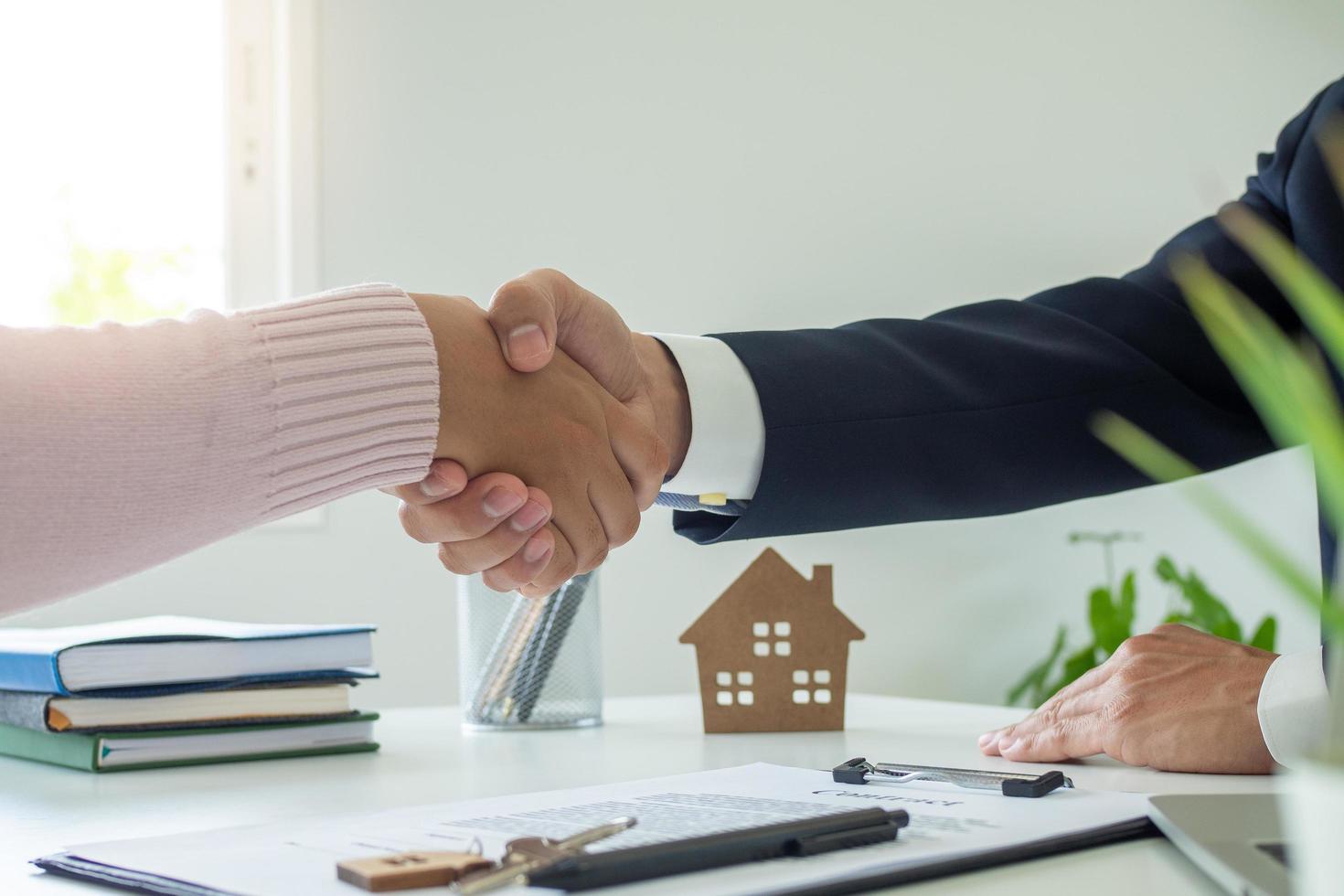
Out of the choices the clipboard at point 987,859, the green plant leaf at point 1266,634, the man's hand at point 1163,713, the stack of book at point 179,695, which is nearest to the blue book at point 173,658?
the stack of book at point 179,695

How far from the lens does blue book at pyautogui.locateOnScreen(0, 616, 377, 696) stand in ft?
3.34

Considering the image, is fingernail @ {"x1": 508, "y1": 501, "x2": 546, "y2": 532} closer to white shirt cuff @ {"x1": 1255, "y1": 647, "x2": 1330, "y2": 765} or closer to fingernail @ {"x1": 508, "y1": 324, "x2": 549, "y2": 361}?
fingernail @ {"x1": 508, "y1": 324, "x2": 549, "y2": 361}

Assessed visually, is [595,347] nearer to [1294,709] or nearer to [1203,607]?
[1294,709]

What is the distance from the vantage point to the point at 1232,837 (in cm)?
56

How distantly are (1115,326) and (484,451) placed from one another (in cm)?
66

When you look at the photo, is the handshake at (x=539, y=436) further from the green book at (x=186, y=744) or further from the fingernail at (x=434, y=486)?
the green book at (x=186, y=744)

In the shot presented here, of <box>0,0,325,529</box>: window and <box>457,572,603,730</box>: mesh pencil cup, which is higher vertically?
<box>0,0,325,529</box>: window

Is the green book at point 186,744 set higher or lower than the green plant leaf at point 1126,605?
lower

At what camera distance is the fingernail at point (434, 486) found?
1031 millimetres

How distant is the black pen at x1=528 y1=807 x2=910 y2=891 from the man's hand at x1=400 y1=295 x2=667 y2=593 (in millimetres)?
534

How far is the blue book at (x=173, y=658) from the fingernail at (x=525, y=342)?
0.31m

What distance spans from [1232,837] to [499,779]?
53cm

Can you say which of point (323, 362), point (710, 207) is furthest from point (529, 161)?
point (323, 362)

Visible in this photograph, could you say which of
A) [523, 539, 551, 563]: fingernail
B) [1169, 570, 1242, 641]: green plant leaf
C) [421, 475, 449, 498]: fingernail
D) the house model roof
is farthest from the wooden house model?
[1169, 570, 1242, 641]: green plant leaf
